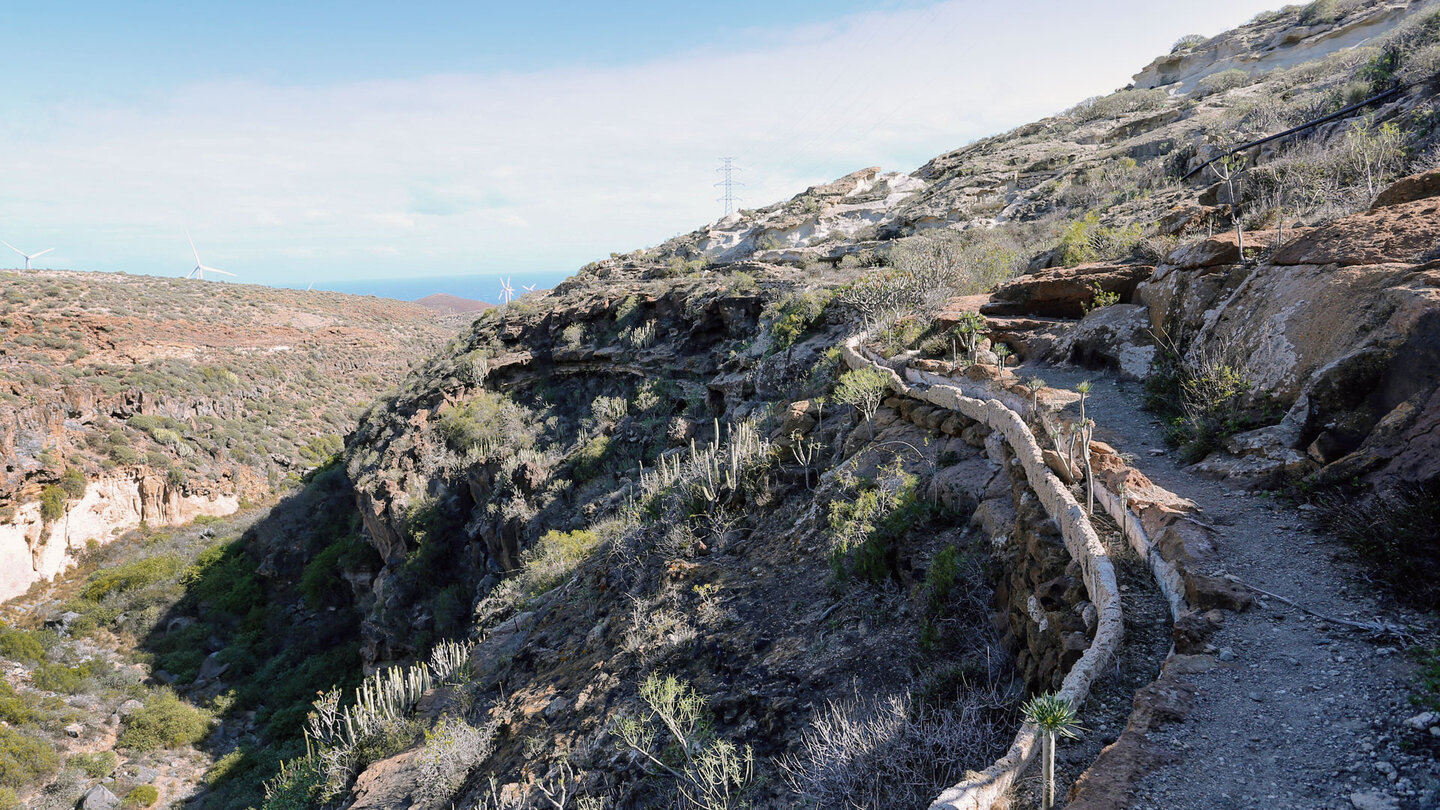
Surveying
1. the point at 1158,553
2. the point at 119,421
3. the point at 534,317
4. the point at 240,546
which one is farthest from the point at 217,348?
the point at 1158,553

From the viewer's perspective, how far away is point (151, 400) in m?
29.8

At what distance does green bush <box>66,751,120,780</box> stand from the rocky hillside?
11586 millimetres

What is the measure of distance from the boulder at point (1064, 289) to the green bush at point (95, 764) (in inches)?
836

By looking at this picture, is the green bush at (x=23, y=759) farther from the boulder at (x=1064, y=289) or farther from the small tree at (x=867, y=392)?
the boulder at (x=1064, y=289)

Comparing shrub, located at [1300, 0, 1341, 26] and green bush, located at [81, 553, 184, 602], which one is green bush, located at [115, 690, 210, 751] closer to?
green bush, located at [81, 553, 184, 602]

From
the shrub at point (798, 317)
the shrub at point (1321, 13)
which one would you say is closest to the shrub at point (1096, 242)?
the shrub at point (798, 317)

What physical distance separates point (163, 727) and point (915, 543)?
65.2ft

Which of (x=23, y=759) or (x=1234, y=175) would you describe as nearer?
(x=1234, y=175)

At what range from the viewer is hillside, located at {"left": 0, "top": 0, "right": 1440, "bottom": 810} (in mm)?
3311

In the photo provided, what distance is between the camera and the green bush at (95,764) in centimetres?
1499

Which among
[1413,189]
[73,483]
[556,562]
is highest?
[1413,189]

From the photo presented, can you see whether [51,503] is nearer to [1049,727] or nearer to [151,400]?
[151,400]

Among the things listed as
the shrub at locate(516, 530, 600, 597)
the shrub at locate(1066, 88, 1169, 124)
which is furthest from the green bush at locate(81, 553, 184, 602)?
the shrub at locate(1066, 88, 1169, 124)

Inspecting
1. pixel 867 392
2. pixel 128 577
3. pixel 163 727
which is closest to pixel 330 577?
pixel 163 727
